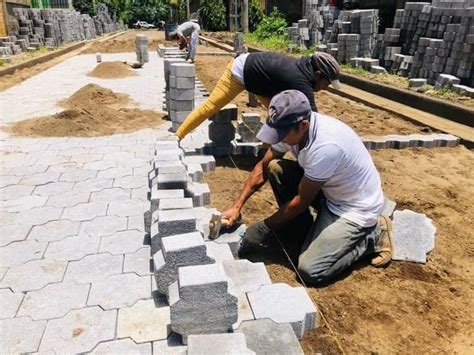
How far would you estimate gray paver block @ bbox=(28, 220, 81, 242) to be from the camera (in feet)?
10.8

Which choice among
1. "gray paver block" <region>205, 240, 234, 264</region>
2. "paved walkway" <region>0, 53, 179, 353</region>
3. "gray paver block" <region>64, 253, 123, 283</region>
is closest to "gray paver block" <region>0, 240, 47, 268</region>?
"paved walkway" <region>0, 53, 179, 353</region>

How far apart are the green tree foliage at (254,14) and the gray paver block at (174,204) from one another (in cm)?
2827

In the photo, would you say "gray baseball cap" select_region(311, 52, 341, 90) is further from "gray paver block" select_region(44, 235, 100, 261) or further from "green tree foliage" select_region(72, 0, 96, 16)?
"green tree foliage" select_region(72, 0, 96, 16)

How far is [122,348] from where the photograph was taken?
216 cm

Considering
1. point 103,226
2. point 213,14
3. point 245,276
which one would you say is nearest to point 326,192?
point 245,276

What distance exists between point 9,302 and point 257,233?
1611 millimetres

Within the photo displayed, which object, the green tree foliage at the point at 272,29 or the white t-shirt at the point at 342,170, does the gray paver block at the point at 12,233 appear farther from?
the green tree foliage at the point at 272,29

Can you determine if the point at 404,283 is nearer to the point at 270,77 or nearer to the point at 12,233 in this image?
the point at 270,77

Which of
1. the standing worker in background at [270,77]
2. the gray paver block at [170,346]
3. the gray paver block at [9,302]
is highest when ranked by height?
the standing worker in background at [270,77]

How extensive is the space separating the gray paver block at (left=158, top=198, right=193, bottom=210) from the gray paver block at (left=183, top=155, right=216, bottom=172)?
5.71 feet

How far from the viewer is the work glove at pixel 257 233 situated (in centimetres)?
293

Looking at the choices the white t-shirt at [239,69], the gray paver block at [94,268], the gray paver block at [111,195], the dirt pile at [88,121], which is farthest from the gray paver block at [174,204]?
the dirt pile at [88,121]

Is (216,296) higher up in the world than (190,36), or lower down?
lower down

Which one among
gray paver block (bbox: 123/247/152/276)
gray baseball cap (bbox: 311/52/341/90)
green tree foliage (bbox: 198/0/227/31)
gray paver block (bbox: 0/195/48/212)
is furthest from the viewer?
green tree foliage (bbox: 198/0/227/31)
